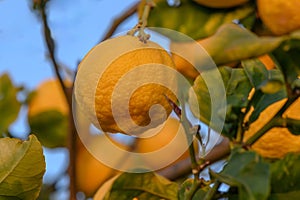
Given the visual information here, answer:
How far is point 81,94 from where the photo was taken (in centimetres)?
86

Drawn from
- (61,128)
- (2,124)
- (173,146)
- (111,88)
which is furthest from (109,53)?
(61,128)

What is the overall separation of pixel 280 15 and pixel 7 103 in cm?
79

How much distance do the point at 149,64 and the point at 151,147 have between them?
71 cm

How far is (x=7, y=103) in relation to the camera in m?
1.53

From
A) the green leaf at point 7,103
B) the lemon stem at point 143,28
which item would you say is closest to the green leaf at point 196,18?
the lemon stem at point 143,28

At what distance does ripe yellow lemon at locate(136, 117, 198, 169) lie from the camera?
136 centimetres

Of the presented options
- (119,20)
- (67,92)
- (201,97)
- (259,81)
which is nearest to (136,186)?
(201,97)

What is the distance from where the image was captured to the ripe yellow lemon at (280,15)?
888mm

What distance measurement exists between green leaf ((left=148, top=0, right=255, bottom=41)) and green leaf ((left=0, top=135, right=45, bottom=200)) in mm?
350

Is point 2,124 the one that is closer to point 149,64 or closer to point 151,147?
point 151,147

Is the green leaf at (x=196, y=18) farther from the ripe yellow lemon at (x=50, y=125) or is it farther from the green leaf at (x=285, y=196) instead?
the ripe yellow lemon at (x=50, y=125)

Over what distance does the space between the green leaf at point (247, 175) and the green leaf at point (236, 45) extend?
0.10m

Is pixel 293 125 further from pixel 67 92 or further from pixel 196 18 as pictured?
pixel 67 92

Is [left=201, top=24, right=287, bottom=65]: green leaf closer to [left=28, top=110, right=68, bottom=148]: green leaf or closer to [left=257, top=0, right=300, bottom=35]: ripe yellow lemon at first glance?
[left=257, top=0, right=300, bottom=35]: ripe yellow lemon
